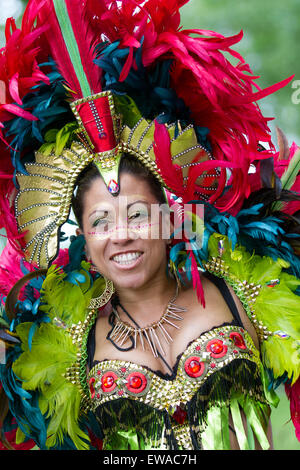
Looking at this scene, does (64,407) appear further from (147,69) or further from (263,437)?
(147,69)

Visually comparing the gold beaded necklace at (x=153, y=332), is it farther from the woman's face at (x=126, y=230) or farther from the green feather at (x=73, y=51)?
the green feather at (x=73, y=51)

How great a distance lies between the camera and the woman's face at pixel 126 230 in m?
1.80

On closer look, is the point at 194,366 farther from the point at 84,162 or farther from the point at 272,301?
the point at 84,162

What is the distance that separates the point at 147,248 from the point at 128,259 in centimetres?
7

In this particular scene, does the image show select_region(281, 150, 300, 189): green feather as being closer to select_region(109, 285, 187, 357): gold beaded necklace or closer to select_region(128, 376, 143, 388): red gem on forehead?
select_region(109, 285, 187, 357): gold beaded necklace

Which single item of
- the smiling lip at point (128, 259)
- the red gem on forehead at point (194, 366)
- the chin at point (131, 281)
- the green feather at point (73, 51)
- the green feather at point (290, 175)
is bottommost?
the red gem on forehead at point (194, 366)

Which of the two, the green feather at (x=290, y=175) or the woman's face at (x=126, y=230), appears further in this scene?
the green feather at (x=290, y=175)

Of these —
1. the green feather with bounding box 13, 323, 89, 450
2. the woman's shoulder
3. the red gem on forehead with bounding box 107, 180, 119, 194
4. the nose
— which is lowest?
the green feather with bounding box 13, 323, 89, 450

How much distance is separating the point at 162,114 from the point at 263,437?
3.63ft

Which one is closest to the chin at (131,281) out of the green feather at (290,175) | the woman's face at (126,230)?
the woman's face at (126,230)

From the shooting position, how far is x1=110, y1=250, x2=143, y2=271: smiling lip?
5.97 ft

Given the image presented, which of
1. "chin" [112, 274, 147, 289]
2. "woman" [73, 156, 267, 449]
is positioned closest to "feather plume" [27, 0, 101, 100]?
"woman" [73, 156, 267, 449]

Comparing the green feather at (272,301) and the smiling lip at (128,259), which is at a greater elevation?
the smiling lip at (128,259)

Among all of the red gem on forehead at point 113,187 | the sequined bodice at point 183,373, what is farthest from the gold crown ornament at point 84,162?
the sequined bodice at point 183,373
